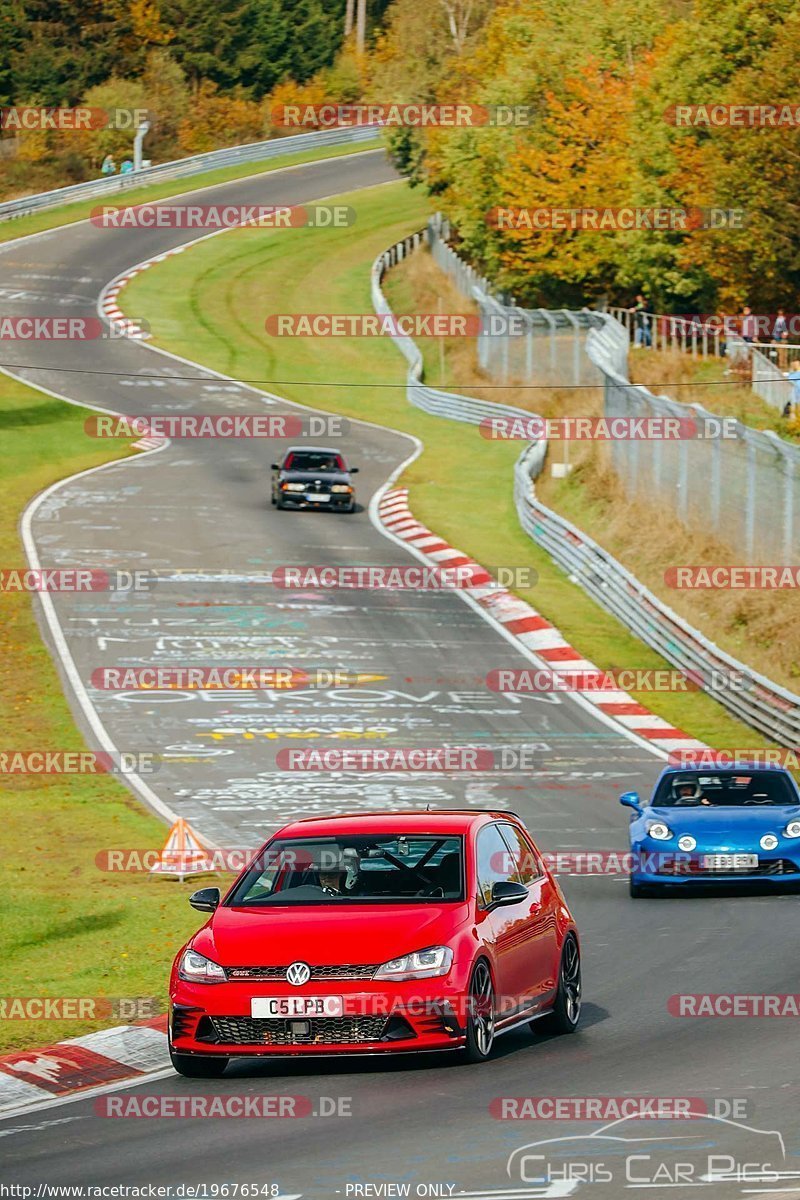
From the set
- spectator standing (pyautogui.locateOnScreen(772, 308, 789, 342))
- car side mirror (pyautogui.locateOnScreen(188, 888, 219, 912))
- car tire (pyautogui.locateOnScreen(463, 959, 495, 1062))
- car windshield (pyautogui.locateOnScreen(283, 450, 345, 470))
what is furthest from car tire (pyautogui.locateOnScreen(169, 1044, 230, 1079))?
spectator standing (pyautogui.locateOnScreen(772, 308, 789, 342))

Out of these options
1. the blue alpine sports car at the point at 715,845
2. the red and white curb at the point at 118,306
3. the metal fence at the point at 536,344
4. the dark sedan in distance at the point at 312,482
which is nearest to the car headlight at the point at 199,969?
the blue alpine sports car at the point at 715,845

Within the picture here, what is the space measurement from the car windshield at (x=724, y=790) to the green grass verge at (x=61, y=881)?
4696 millimetres

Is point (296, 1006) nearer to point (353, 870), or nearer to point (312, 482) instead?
point (353, 870)

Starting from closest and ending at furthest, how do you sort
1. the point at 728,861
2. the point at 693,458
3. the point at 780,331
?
1. the point at 728,861
2. the point at 693,458
3. the point at 780,331

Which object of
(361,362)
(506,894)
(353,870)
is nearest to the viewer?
(506,894)

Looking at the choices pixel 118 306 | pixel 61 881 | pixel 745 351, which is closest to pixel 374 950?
pixel 61 881

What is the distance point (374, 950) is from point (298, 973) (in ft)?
1.32

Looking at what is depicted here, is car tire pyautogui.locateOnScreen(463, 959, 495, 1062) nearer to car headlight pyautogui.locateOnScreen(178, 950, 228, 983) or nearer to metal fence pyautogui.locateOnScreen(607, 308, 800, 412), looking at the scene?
car headlight pyautogui.locateOnScreen(178, 950, 228, 983)

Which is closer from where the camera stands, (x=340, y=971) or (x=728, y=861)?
(x=340, y=971)

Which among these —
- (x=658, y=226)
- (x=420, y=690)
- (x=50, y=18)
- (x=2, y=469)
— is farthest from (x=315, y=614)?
(x=50, y=18)

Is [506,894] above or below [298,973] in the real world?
above

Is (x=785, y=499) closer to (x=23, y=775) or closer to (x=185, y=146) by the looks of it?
(x=23, y=775)

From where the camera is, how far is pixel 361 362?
65.5 meters

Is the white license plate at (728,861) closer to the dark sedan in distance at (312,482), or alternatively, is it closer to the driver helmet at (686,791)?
the driver helmet at (686,791)
